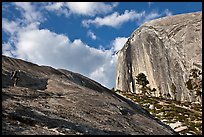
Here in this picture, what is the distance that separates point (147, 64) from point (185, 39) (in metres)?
19.0

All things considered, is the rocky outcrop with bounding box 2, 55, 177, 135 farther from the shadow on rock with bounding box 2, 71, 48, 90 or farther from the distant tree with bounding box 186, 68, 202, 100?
the distant tree with bounding box 186, 68, 202, 100

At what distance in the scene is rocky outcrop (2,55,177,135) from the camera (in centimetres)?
1614

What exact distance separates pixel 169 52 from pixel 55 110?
359 feet

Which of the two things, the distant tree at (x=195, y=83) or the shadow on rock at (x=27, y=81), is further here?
the distant tree at (x=195, y=83)

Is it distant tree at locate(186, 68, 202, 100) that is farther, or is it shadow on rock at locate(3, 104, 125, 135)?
distant tree at locate(186, 68, 202, 100)

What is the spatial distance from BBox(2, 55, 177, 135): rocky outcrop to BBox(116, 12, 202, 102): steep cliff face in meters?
91.2

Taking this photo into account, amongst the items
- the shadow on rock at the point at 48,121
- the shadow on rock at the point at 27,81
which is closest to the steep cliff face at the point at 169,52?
the shadow on rock at the point at 27,81

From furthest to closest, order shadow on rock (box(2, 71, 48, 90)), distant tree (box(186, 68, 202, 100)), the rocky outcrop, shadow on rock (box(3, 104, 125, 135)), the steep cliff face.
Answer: the steep cliff face < distant tree (box(186, 68, 202, 100)) < shadow on rock (box(2, 71, 48, 90)) < shadow on rock (box(3, 104, 125, 135)) < the rocky outcrop

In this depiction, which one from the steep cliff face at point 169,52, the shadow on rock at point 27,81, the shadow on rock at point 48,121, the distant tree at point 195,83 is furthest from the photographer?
the steep cliff face at point 169,52

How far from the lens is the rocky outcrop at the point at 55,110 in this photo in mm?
16141

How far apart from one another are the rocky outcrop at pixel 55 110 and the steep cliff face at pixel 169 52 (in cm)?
9120

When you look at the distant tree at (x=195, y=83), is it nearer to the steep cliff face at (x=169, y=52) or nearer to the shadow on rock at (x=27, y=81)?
the steep cliff face at (x=169, y=52)

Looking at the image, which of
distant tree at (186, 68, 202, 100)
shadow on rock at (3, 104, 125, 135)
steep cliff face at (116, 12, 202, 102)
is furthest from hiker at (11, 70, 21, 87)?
steep cliff face at (116, 12, 202, 102)

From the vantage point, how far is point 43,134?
14.9 m
